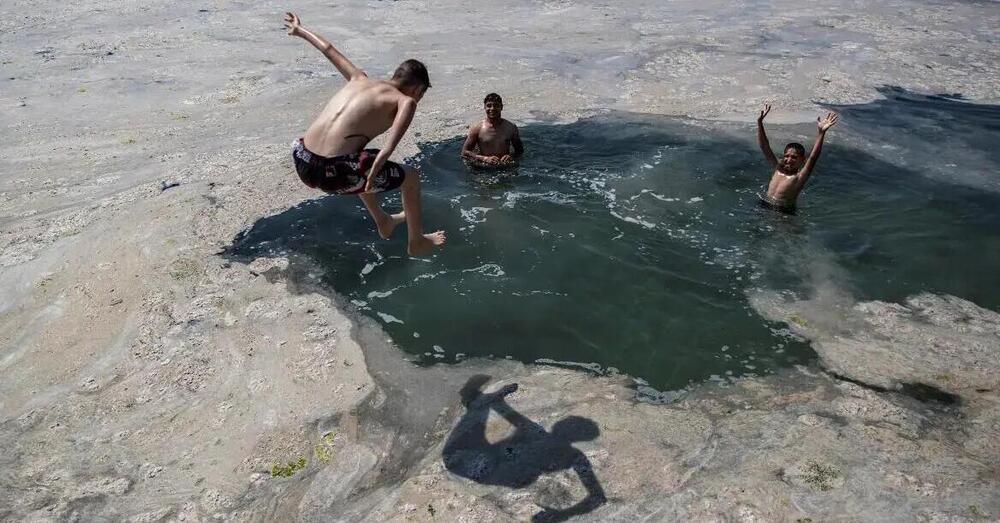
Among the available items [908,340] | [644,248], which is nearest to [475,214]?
[644,248]

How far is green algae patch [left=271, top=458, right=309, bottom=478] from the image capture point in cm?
339

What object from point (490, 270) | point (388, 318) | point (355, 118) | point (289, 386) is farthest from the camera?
point (490, 270)

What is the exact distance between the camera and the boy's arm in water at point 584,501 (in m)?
2.97

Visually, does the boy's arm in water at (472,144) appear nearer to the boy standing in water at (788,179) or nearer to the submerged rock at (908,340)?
the boy standing in water at (788,179)

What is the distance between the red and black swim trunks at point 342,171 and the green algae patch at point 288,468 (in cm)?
143

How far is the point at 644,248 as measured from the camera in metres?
5.55

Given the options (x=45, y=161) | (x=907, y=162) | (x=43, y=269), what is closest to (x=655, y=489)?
(x=43, y=269)

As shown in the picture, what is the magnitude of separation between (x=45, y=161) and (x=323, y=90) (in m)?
3.18

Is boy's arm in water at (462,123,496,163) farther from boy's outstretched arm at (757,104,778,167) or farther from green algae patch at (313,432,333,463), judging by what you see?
green algae patch at (313,432,333,463)

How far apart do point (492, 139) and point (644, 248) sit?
217 cm

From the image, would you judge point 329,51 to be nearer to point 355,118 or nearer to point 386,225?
point 355,118

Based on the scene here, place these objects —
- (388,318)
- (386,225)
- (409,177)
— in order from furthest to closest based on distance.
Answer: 1. (388,318)
2. (386,225)
3. (409,177)

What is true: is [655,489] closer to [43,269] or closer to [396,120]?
[396,120]

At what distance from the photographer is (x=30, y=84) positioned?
29.5 feet
